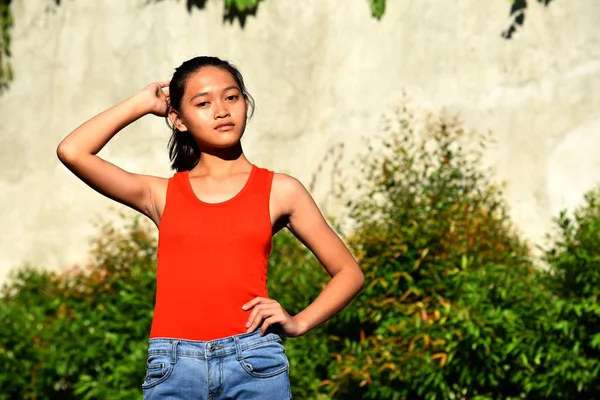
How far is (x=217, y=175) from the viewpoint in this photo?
2992mm

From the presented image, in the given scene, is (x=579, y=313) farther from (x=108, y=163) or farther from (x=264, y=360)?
(x=108, y=163)

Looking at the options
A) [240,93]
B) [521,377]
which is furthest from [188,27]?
[240,93]

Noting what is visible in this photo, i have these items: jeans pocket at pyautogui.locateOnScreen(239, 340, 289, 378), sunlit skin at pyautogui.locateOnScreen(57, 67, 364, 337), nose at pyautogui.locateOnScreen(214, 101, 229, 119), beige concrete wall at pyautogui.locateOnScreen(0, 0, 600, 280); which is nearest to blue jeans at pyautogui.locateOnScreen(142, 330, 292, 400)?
jeans pocket at pyautogui.locateOnScreen(239, 340, 289, 378)

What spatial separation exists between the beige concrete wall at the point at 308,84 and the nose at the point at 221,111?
405 cm

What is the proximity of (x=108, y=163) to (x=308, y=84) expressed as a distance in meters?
4.63

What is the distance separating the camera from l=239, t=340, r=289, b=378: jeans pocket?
2.71m

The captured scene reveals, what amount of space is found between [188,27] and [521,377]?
3855 millimetres

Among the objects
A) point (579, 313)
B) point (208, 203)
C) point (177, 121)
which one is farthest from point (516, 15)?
point (208, 203)

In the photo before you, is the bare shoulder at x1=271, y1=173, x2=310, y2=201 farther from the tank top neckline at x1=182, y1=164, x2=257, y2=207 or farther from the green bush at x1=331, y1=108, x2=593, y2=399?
the green bush at x1=331, y1=108, x2=593, y2=399

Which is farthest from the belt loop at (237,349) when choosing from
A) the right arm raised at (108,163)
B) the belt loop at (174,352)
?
the right arm raised at (108,163)

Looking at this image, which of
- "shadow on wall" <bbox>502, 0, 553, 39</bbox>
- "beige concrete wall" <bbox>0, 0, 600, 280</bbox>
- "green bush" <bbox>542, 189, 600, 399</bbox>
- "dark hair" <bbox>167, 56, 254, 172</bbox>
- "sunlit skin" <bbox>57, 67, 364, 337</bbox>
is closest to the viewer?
"sunlit skin" <bbox>57, 67, 364, 337</bbox>

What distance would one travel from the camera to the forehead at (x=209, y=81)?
3.00m

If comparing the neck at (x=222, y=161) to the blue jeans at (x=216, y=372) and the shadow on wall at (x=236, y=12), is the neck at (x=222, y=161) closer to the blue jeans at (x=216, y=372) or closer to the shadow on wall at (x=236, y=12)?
the blue jeans at (x=216, y=372)

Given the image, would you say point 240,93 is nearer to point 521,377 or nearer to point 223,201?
point 223,201
